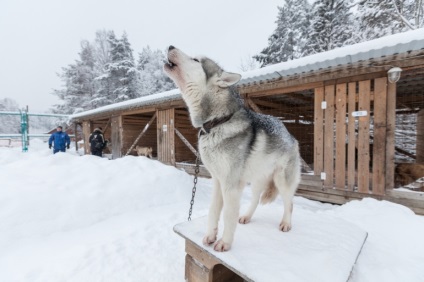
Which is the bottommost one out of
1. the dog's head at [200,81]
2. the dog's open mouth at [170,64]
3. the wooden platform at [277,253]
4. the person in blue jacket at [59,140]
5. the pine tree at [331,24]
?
the wooden platform at [277,253]

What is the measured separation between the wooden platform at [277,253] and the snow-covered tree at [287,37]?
20092mm

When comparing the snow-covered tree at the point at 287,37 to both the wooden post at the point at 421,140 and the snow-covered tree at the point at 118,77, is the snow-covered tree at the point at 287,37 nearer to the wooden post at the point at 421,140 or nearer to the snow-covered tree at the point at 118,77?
the wooden post at the point at 421,140

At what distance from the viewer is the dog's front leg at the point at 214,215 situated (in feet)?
6.43

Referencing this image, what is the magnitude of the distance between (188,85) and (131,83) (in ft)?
84.0

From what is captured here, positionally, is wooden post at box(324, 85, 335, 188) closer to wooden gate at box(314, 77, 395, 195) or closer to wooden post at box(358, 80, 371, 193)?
wooden gate at box(314, 77, 395, 195)

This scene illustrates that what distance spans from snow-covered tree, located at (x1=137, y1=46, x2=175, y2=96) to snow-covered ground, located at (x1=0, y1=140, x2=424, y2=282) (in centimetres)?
2206

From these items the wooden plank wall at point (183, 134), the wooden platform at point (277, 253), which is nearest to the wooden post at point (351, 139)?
the wooden platform at point (277, 253)

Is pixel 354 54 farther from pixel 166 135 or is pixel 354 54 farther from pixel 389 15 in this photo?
pixel 389 15

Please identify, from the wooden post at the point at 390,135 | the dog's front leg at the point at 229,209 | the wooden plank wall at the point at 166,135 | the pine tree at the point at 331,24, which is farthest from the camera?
the pine tree at the point at 331,24

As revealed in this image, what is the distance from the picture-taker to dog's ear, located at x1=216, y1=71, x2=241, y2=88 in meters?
1.83

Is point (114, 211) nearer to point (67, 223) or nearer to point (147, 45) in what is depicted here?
point (67, 223)

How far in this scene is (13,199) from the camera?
11.8 ft

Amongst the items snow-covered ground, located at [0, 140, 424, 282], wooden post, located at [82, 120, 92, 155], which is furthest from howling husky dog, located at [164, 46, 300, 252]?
wooden post, located at [82, 120, 92, 155]

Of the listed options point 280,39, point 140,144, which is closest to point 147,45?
point 280,39
